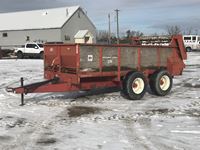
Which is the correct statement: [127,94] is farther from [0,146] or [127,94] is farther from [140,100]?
[0,146]

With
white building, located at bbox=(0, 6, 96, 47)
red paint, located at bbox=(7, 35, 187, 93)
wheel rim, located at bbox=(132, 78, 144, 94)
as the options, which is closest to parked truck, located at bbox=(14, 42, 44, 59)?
white building, located at bbox=(0, 6, 96, 47)

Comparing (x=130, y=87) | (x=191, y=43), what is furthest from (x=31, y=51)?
(x=130, y=87)

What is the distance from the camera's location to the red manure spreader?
1203 centimetres

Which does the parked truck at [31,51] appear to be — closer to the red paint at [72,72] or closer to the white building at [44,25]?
the white building at [44,25]

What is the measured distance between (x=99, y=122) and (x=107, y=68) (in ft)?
10.2

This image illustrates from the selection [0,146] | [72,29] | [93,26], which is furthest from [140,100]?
[93,26]

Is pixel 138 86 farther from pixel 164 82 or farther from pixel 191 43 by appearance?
pixel 191 43

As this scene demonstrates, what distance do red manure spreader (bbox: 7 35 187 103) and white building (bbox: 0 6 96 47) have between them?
5581 centimetres

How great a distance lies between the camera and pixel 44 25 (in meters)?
72.1

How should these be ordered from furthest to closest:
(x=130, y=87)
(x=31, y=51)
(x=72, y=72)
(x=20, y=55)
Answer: (x=20, y=55) → (x=31, y=51) → (x=130, y=87) → (x=72, y=72)

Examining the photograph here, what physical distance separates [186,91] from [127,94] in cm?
317

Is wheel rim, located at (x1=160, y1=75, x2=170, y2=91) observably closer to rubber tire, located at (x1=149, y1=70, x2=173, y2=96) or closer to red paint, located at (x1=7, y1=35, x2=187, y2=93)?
rubber tire, located at (x1=149, y1=70, x2=173, y2=96)

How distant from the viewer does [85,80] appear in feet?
41.1

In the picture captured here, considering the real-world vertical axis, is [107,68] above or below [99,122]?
above
